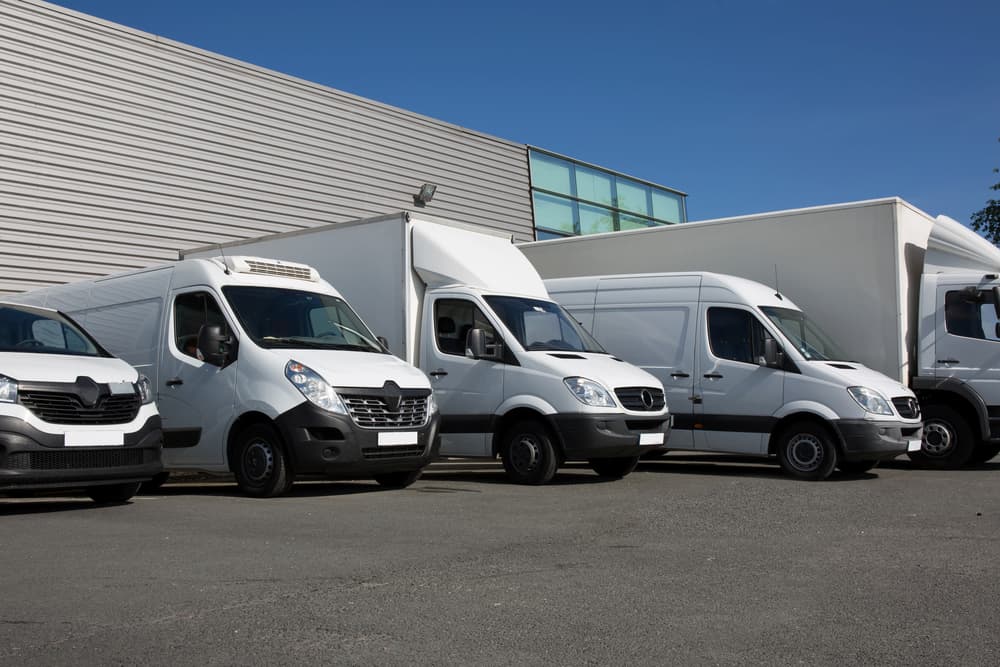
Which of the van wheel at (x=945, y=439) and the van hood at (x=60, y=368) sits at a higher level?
the van hood at (x=60, y=368)

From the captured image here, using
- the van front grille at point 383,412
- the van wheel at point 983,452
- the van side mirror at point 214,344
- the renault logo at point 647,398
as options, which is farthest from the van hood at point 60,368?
the van wheel at point 983,452

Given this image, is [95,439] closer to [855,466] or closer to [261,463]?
[261,463]

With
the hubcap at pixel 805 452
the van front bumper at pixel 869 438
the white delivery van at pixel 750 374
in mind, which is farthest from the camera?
the hubcap at pixel 805 452

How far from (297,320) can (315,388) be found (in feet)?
4.09

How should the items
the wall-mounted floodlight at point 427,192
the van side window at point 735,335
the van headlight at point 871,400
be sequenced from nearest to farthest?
the van headlight at point 871,400 → the van side window at point 735,335 → the wall-mounted floodlight at point 427,192

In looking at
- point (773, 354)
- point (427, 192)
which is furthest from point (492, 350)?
point (427, 192)

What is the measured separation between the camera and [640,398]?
11.5m

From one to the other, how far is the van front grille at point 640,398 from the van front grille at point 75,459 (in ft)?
16.0

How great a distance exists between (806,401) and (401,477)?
4634 millimetres

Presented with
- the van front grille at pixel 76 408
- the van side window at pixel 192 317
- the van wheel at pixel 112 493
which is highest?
the van side window at pixel 192 317

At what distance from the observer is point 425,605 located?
512 cm

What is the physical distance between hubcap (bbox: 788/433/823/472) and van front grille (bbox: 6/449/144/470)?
706 cm

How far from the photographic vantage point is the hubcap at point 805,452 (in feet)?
39.3

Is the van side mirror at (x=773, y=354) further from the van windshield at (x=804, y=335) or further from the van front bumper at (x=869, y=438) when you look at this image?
the van front bumper at (x=869, y=438)
